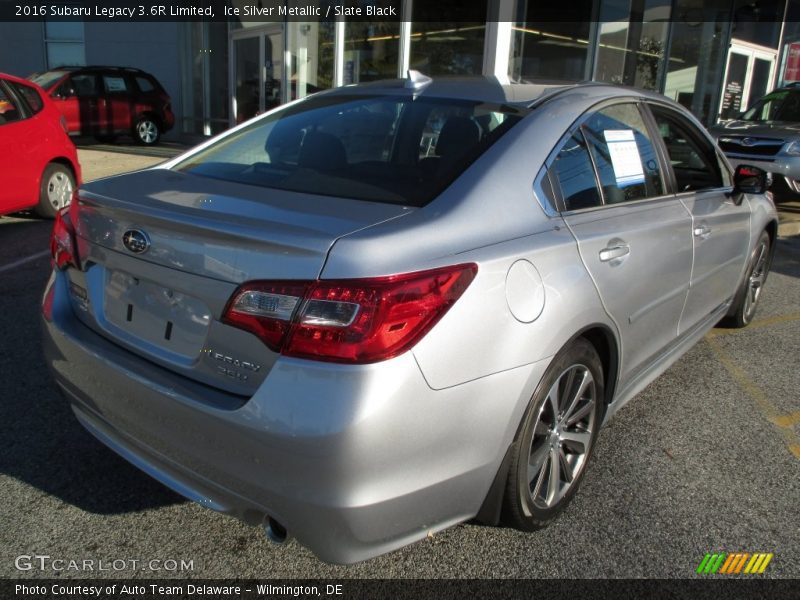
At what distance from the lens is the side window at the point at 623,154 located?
288 cm

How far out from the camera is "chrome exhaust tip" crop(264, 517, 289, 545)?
6.72 ft

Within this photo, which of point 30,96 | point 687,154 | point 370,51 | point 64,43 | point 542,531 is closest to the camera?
point 542,531

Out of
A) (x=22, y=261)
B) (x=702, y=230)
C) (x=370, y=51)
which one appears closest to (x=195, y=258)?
(x=702, y=230)

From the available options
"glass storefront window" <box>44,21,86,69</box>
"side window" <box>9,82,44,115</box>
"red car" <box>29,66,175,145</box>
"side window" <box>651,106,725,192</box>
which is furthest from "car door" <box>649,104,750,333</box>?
"glass storefront window" <box>44,21,86,69</box>

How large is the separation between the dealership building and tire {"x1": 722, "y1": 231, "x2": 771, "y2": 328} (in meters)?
7.07

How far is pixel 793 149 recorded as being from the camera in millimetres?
9266

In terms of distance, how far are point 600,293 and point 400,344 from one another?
3.21 ft

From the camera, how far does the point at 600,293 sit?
252cm

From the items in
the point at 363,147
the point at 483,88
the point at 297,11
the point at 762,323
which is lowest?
the point at 762,323

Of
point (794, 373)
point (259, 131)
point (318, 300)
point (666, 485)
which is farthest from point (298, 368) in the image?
point (794, 373)

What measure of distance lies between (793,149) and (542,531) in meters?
8.62

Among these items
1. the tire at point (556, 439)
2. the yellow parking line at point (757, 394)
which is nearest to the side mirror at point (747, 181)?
the yellow parking line at point (757, 394)

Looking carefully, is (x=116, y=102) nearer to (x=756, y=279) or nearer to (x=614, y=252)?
(x=756, y=279)

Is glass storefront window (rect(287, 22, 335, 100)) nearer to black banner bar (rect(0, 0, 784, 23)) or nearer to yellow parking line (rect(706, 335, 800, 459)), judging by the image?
black banner bar (rect(0, 0, 784, 23))
